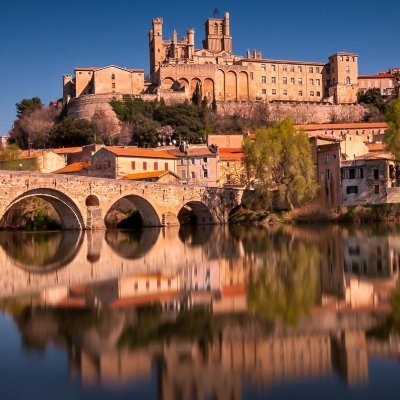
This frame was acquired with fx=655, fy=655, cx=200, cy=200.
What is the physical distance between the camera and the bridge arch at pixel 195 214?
2243 inches

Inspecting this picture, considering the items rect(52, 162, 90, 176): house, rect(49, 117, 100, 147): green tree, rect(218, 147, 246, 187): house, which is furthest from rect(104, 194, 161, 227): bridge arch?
rect(49, 117, 100, 147): green tree

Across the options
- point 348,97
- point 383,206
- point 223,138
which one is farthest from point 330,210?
point 348,97

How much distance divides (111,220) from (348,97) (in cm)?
6606

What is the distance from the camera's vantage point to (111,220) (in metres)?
55.5

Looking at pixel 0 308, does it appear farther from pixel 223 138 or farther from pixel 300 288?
pixel 223 138

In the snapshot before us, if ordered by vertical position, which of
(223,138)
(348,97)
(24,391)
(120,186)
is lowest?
(24,391)

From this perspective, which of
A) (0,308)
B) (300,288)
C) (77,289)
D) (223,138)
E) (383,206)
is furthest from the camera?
(223,138)

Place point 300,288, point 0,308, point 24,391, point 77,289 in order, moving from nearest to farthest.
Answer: point 24,391
point 0,308
point 300,288
point 77,289

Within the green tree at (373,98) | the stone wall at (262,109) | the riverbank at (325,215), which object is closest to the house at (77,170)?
the riverbank at (325,215)

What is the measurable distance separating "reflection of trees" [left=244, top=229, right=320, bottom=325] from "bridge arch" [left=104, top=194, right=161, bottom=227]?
21.1 meters

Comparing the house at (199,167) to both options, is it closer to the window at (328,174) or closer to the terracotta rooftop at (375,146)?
the window at (328,174)

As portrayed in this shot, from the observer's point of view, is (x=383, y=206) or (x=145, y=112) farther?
(x=145, y=112)

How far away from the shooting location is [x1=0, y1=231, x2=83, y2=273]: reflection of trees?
1009 inches

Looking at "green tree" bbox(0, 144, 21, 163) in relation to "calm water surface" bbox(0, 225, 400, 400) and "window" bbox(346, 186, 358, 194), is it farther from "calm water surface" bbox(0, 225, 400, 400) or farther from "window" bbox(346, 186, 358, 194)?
"calm water surface" bbox(0, 225, 400, 400)
